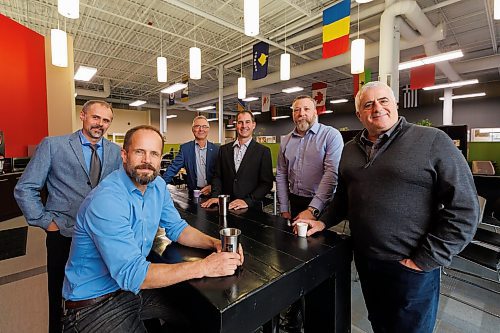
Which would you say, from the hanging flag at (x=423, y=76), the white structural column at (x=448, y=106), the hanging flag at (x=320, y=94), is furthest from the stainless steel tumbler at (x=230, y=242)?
the white structural column at (x=448, y=106)

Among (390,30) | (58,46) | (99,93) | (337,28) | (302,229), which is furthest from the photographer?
(99,93)

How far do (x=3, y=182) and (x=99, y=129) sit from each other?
4.92 m

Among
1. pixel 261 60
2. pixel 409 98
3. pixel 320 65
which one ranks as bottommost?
pixel 261 60

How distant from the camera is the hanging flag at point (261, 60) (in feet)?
20.0

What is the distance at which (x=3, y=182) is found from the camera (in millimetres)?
5145

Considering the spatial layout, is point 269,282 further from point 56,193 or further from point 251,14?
point 251,14

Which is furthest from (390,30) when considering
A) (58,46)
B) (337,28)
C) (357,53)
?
(58,46)

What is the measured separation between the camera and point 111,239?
42.6 inches

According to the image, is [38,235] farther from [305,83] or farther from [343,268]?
[305,83]

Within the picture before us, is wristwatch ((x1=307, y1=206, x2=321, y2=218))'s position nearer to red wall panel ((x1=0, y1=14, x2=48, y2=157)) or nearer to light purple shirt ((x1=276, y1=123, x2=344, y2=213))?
light purple shirt ((x1=276, y1=123, x2=344, y2=213))

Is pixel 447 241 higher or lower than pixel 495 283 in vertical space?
higher

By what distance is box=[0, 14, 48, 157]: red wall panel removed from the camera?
5191 mm

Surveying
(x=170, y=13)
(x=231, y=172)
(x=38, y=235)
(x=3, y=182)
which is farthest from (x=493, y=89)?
(x=3, y=182)

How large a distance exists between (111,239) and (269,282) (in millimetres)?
660
